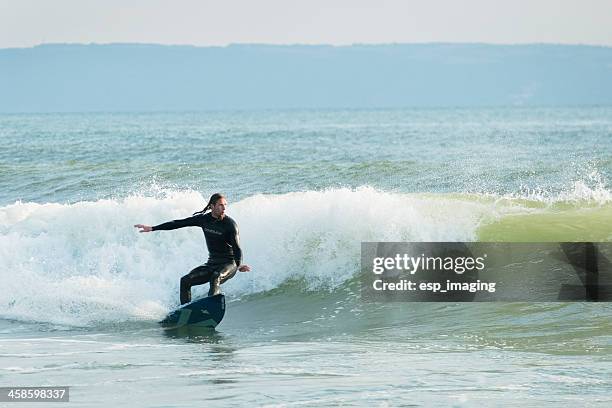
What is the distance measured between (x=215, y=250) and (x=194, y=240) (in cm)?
442

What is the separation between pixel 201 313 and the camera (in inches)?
492

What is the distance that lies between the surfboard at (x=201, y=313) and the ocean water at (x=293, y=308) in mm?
215

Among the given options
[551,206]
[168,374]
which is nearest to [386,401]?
[168,374]

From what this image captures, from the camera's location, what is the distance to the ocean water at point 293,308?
9.27 meters

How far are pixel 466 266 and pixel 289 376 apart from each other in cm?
704

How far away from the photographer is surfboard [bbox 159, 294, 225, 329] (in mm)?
12414

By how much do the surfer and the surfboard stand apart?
0.33ft

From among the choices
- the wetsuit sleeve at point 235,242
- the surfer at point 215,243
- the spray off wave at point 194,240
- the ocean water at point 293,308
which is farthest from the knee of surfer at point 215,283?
the spray off wave at point 194,240

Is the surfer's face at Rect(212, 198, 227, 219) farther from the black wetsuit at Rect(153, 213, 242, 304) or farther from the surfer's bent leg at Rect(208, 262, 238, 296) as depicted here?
the surfer's bent leg at Rect(208, 262, 238, 296)

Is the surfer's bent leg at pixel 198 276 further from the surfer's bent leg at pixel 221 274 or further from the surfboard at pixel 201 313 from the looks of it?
the surfboard at pixel 201 313

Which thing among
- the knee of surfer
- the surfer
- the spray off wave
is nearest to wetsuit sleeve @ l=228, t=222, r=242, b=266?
the surfer

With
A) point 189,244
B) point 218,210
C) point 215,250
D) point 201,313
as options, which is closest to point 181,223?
point 218,210

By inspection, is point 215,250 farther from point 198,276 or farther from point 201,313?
point 201,313

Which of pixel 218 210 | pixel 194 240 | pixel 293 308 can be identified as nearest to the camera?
pixel 218 210
